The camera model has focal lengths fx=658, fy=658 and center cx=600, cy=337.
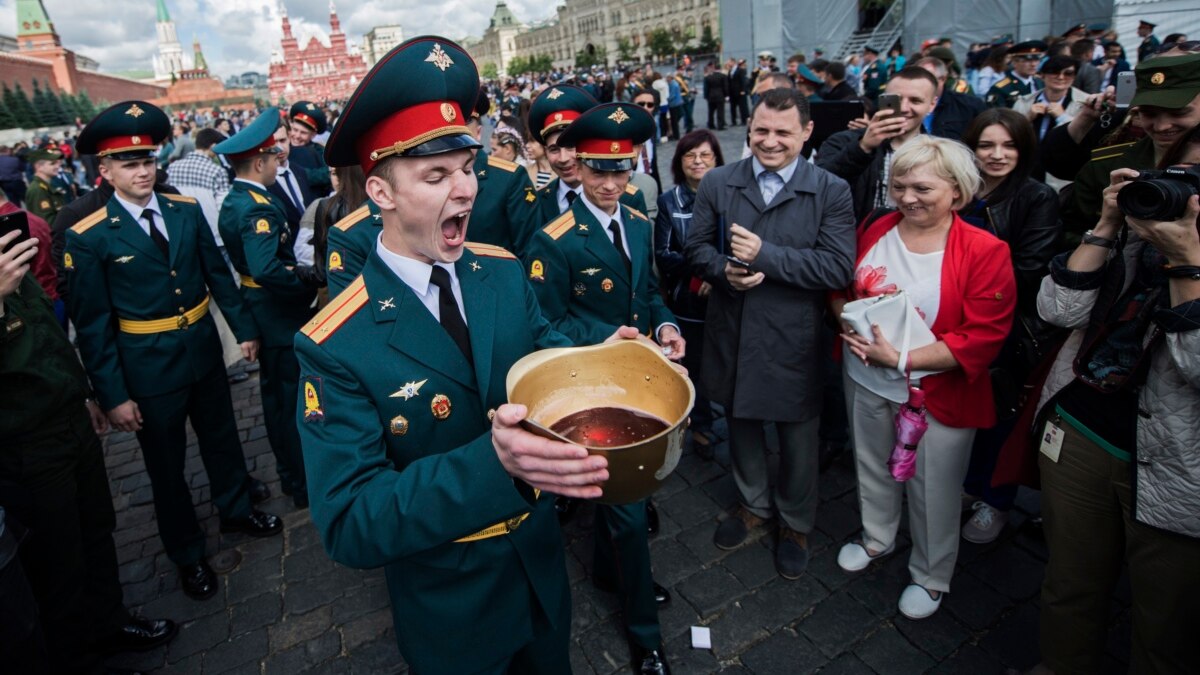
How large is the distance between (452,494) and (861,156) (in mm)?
3802

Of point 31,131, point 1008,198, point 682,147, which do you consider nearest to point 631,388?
point 1008,198

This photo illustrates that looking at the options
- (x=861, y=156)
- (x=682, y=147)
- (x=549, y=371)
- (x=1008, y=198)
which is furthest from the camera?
(x=682, y=147)

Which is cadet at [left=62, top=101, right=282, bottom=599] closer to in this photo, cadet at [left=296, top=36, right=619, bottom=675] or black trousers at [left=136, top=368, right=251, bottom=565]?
black trousers at [left=136, top=368, right=251, bottom=565]

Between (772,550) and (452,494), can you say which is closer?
(452,494)

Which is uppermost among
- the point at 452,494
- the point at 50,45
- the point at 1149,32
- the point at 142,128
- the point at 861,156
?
the point at 50,45

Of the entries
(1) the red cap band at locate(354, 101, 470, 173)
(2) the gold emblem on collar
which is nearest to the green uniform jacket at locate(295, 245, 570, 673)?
(1) the red cap band at locate(354, 101, 470, 173)

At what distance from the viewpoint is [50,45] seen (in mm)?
73188

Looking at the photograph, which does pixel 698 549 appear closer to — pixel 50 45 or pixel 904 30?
pixel 904 30

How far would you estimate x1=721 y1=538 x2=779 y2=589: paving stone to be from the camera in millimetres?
3803

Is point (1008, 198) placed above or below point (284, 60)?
below

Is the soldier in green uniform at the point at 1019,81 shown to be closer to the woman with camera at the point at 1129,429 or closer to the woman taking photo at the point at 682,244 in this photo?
the woman taking photo at the point at 682,244

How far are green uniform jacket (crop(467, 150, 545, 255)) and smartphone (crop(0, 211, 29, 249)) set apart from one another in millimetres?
2381

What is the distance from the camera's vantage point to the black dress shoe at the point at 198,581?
401 cm

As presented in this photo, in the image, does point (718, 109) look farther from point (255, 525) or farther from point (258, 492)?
point (255, 525)
